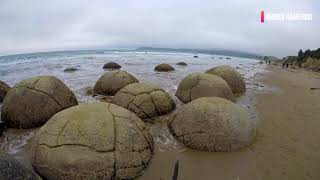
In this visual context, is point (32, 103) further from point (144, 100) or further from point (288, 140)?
point (288, 140)

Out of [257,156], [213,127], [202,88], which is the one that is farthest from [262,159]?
[202,88]

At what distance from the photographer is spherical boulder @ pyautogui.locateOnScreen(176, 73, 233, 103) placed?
28.5 feet

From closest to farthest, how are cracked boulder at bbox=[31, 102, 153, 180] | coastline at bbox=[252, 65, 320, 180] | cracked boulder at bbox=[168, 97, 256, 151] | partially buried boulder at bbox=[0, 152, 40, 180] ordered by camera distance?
partially buried boulder at bbox=[0, 152, 40, 180]
cracked boulder at bbox=[31, 102, 153, 180]
coastline at bbox=[252, 65, 320, 180]
cracked boulder at bbox=[168, 97, 256, 151]

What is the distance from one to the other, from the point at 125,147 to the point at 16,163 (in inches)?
62.8

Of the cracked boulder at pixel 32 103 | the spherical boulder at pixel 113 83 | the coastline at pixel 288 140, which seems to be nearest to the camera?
the coastline at pixel 288 140

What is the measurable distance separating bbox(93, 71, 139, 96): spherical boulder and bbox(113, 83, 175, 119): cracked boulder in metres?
2.86

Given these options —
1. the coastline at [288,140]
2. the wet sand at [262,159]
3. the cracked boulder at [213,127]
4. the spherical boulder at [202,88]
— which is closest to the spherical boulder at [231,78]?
the coastline at [288,140]

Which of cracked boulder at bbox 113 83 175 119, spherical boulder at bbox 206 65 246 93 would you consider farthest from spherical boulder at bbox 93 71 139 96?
spherical boulder at bbox 206 65 246 93

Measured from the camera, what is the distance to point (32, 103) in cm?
676

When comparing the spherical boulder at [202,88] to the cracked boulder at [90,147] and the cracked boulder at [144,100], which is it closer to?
the cracked boulder at [144,100]

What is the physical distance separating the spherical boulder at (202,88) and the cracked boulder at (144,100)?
56.5 inches

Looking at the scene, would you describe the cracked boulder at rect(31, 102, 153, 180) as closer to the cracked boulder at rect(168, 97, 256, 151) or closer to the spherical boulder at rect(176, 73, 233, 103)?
the cracked boulder at rect(168, 97, 256, 151)

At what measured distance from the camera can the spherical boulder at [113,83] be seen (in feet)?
34.1

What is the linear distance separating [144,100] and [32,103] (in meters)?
2.88
